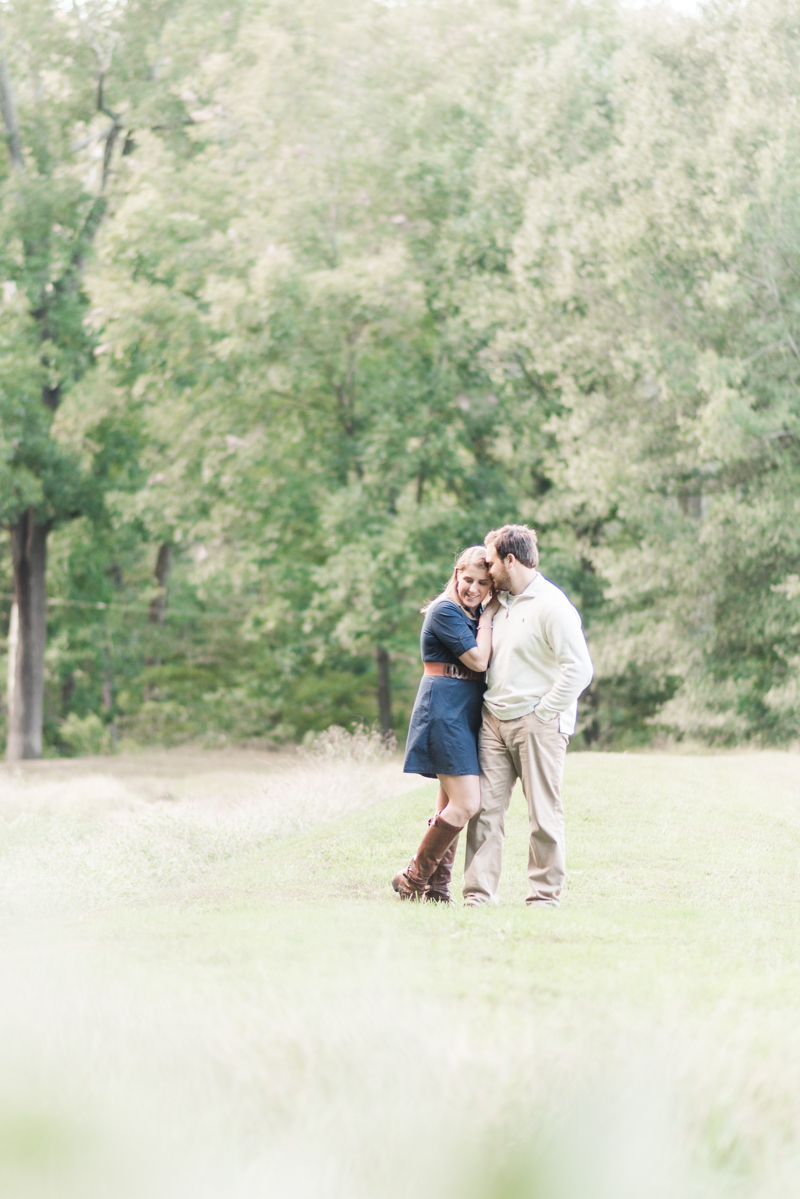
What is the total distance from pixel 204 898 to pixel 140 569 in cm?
3265

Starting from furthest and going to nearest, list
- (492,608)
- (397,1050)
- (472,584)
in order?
1. (492,608)
2. (472,584)
3. (397,1050)

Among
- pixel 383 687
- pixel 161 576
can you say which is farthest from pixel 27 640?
pixel 161 576

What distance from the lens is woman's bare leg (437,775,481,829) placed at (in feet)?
20.7

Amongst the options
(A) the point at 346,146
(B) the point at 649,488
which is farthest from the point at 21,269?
(B) the point at 649,488

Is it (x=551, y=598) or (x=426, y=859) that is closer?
(x=551, y=598)

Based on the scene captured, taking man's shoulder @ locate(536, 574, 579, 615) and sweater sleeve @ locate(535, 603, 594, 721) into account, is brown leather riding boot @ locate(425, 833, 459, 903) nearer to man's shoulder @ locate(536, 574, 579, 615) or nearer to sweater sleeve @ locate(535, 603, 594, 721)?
sweater sleeve @ locate(535, 603, 594, 721)

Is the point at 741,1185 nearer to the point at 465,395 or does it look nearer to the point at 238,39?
the point at 465,395

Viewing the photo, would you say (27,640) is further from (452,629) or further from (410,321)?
(452,629)

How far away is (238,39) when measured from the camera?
26.3m

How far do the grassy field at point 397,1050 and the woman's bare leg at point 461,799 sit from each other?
0.50 meters

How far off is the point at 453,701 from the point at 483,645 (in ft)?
1.14

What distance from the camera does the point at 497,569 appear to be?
6.46 meters

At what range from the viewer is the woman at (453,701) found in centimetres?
633

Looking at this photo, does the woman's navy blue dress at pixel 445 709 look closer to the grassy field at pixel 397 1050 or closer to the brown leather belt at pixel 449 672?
the brown leather belt at pixel 449 672
